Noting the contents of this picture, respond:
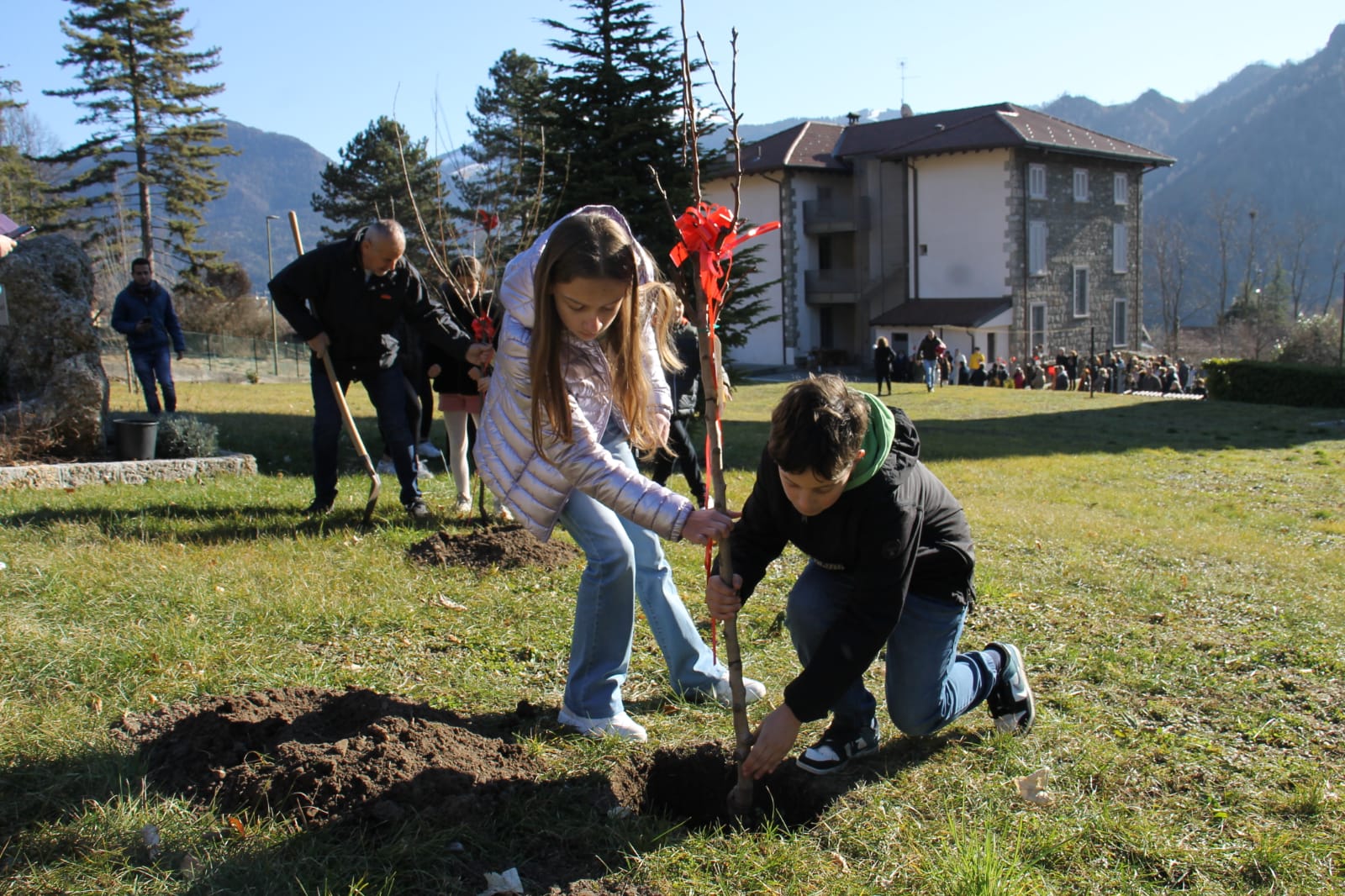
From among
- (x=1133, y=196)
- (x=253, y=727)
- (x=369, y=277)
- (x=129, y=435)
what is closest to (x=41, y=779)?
(x=253, y=727)

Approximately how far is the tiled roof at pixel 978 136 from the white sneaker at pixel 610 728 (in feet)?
129

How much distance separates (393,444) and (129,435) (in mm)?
3177

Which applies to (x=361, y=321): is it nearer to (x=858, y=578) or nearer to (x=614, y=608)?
(x=614, y=608)

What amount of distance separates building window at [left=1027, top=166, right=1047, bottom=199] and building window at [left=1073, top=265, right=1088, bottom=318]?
4067mm

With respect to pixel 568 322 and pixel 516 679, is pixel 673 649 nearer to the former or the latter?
pixel 516 679

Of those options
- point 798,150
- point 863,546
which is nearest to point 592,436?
point 863,546

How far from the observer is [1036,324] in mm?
40906

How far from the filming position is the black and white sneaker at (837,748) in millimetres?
3033

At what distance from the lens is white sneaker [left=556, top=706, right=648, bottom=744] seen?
3176 millimetres

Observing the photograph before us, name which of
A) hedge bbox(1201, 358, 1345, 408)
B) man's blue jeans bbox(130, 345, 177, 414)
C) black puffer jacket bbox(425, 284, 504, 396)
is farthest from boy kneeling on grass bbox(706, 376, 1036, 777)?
hedge bbox(1201, 358, 1345, 408)

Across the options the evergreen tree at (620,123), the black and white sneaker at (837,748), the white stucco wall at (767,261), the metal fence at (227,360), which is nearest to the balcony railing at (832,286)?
the white stucco wall at (767,261)

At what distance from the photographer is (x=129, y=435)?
26.6 ft

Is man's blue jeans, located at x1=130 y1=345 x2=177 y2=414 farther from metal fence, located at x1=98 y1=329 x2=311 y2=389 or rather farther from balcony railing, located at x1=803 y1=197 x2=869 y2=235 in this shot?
balcony railing, located at x1=803 y1=197 x2=869 y2=235

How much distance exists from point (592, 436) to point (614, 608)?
55cm
